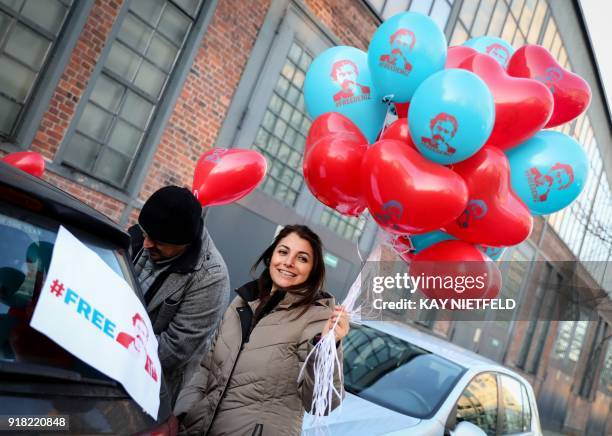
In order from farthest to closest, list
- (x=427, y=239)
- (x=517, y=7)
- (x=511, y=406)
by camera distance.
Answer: (x=517, y=7), (x=511, y=406), (x=427, y=239)

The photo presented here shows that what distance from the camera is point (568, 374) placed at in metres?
26.7

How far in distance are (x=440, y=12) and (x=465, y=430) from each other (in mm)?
10662

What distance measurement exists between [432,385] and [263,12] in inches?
240

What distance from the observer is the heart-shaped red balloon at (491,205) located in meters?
2.89

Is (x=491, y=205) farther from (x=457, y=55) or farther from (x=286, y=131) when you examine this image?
(x=286, y=131)

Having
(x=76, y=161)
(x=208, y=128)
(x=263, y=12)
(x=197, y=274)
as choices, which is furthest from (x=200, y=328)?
(x=263, y=12)

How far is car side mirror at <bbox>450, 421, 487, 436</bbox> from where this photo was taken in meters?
3.91

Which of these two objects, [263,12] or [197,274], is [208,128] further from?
[197,274]

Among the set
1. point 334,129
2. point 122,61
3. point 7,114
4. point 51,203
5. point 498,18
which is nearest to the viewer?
point 51,203

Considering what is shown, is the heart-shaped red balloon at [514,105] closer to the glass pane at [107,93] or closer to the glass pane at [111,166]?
the glass pane at [107,93]

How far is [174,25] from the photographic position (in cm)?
735

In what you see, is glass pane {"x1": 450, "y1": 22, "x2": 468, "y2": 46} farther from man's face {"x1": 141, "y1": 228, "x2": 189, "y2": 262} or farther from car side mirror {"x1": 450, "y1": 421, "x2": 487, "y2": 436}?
man's face {"x1": 141, "y1": 228, "x2": 189, "y2": 262}

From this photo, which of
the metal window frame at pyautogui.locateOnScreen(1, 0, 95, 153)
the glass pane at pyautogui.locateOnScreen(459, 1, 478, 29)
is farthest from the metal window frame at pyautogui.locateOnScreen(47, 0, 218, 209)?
the glass pane at pyautogui.locateOnScreen(459, 1, 478, 29)

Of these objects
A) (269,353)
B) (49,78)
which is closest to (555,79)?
(269,353)
